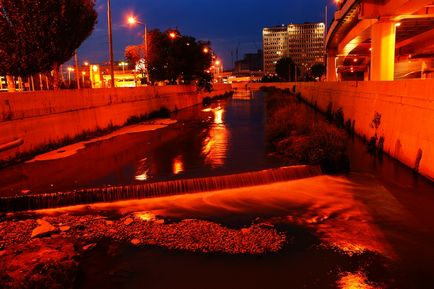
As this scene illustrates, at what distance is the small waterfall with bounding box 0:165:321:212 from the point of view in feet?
40.3

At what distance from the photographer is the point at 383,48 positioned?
28.0 meters

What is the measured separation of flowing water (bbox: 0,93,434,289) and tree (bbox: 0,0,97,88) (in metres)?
6.87

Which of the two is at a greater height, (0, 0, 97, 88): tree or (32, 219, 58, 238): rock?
(0, 0, 97, 88): tree

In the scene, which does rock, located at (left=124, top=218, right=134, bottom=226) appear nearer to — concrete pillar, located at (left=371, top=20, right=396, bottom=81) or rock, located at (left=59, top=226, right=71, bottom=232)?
rock, located at (left=59, top=226, right=71, bottom=232)

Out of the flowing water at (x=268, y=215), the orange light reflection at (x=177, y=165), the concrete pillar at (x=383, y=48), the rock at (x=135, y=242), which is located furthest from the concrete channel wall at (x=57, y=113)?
the concrete pillar at (x=383, y=48)

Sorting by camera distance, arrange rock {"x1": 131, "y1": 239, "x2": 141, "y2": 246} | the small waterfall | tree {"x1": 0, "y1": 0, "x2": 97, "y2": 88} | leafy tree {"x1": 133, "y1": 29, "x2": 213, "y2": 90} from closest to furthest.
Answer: rock {"x1": 131, "y1": 239, "x2": 141, "y2": 246} < the small waterfall < tree {"x1": 0, "y1": 0, "x2": 97, "y2": 88} < leafy tree {"x1": 133, "y1": 29, "x2": 213, "y2": 90}

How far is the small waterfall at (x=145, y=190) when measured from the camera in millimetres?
12289

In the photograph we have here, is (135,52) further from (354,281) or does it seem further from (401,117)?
(354,281)

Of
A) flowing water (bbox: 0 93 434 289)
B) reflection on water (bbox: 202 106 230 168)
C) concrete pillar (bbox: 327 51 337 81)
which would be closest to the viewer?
flowing water (bbox: 0 93 434 289)

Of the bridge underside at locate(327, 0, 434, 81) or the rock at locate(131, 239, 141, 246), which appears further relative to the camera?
the bridge underside at locate(327, 0, 434, 81)

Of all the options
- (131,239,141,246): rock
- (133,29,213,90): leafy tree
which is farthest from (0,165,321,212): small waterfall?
(133,29,213,90): leafy tree

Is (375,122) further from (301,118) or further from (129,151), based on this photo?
(129,151)

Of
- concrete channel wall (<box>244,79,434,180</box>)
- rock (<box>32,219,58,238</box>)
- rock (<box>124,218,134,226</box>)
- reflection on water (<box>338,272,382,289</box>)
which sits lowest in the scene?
reflection on water (<box>338,272,382,289</box>)

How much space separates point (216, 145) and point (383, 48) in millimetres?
13575
